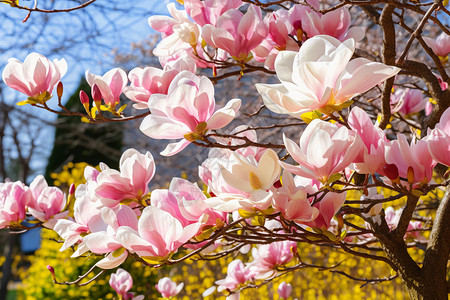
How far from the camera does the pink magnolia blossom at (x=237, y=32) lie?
112 centimetres

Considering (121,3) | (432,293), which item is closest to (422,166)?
(432,293)

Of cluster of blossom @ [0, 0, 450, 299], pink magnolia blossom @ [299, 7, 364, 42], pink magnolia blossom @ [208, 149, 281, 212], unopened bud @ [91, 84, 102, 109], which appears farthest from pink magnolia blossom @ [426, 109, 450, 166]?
unopened bud @ [91, 84, 102, 109]

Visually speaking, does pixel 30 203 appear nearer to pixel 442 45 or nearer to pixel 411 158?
pixel 411 158

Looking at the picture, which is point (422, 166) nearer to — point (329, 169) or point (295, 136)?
point (329, 169)

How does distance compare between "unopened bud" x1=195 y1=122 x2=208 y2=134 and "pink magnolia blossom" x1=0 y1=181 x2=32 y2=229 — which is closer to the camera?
"unopened bud" x1=195 y1=122 x2=208 y2=134

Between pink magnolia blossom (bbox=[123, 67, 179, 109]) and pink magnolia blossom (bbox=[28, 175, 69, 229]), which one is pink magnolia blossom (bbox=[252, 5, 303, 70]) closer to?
pink magnolia blossom (bbox=[123, 67, 179, 109])

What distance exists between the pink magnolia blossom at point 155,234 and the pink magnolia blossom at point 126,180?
178 millimetres

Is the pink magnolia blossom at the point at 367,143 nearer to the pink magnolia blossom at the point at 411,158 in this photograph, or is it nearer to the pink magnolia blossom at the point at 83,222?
the pink magnolia blossom at the point at 411,158

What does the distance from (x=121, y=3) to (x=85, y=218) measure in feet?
13.9

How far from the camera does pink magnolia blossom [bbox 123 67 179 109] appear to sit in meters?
1.05

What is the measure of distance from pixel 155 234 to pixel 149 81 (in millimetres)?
387

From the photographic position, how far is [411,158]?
31.5 inches

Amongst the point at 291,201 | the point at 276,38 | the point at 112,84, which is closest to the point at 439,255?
the point at 291,201

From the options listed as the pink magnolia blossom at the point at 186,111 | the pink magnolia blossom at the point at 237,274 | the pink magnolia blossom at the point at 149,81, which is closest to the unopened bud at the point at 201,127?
the pink magnolia blossom at the point at 186,111
